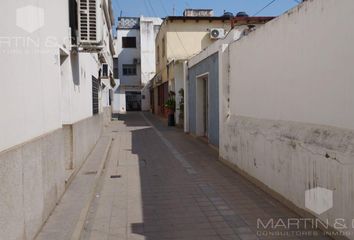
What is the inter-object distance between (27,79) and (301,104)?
3635 millimetres

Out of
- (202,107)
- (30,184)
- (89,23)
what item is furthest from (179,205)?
(202,107)

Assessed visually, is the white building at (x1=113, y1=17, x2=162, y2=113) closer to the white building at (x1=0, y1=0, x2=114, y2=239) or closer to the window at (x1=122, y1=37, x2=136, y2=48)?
the window at (x1=122, y1=37, x2=136, y2=48)

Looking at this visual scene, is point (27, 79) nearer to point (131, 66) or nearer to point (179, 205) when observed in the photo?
point (179, 205)

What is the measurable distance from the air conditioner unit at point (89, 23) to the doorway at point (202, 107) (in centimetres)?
626

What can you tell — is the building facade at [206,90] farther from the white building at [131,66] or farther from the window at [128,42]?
the window at [128,42]

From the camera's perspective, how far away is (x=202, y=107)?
1480cm

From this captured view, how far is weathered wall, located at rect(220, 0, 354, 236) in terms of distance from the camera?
14.2ft

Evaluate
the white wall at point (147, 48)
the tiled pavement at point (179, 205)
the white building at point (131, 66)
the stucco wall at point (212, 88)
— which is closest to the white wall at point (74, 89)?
the tiled pavement at point (179, 205)

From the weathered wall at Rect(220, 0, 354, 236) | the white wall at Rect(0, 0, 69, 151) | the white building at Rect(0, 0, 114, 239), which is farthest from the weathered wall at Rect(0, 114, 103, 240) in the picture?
the weathered wall at Rect(220, 0, 354, 236)

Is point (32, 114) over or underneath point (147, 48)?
underneath

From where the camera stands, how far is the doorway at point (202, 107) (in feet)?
47.2

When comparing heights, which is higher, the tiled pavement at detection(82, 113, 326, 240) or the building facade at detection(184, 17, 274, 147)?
the building facade at detection(184, 17, 274, 147)

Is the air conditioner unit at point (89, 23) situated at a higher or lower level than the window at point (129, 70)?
lower

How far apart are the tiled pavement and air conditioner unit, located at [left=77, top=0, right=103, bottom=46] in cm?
301
